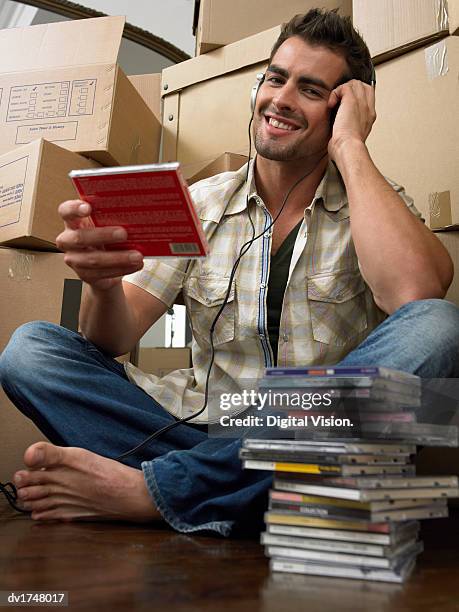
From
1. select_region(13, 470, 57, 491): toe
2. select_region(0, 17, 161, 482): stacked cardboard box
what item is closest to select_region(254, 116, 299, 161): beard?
select_region(0, 17, 161, 482): stacked cardboard box

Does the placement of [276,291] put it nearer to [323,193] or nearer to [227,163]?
[323,193]

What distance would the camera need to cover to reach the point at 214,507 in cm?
86

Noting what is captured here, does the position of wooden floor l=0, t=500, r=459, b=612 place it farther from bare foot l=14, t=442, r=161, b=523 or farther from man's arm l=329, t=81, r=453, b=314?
man's arm l=329, t=81, r=453, b=314

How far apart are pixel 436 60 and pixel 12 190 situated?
35.8 inches

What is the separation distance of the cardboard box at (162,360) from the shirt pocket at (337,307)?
68 cm

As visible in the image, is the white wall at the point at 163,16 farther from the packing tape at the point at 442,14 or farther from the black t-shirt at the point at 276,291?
the black t-shirt at the point at 276,291

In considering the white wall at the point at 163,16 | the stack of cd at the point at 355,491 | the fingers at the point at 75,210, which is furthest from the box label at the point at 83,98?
the white wall at the point at 163,16

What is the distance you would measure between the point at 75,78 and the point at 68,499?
3.43ft

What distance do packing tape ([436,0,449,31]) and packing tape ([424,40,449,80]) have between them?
0.03 metres

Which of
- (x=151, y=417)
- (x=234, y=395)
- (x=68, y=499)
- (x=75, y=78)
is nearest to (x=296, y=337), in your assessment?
(x=234, y=395)

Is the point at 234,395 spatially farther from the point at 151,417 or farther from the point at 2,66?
the point at 2,66

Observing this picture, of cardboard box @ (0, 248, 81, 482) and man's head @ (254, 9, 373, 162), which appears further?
cardboard box @ (0, 248, 81, 482)

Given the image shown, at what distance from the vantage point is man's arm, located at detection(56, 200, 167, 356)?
82 centimetres

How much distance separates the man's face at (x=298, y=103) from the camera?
121cm
